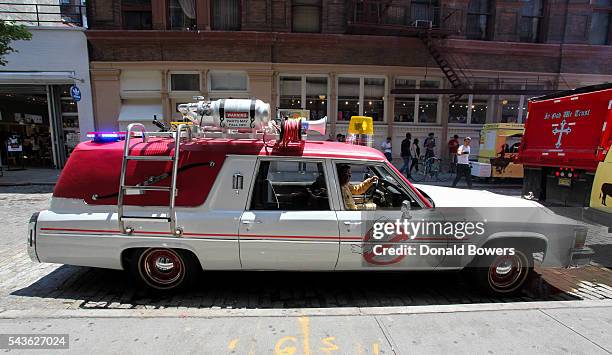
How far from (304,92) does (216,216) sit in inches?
542

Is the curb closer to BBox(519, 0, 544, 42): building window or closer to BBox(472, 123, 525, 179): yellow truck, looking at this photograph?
BBox(472, 123, 525, 179): yellow truck

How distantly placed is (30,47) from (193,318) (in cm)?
1767

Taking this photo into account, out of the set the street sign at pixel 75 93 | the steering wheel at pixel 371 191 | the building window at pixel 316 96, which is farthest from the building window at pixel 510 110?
the street sign at pixel 75 93

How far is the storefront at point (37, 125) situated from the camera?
15859 millimetres

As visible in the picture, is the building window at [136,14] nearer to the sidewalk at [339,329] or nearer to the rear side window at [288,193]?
the rear side window at [288,193]

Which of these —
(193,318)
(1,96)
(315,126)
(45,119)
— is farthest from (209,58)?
(193,318)

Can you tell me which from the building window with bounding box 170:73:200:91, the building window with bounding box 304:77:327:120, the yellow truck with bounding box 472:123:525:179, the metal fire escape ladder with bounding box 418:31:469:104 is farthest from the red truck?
the building window with bounding box 170:73:200:91

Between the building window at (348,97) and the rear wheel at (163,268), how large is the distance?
46.0 ft

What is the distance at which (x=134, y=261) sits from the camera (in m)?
3.62

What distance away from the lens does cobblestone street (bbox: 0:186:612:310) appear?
3.65 meters

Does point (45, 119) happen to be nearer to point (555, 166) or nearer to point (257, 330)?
point (257, 330)

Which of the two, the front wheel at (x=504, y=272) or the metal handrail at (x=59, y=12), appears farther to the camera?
the metal handrail at (x=59, y=12)

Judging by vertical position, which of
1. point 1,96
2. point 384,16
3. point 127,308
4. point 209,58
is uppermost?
point 384,16

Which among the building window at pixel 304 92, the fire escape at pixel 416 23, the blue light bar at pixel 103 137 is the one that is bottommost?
the blue light bar at pixel 103 137
